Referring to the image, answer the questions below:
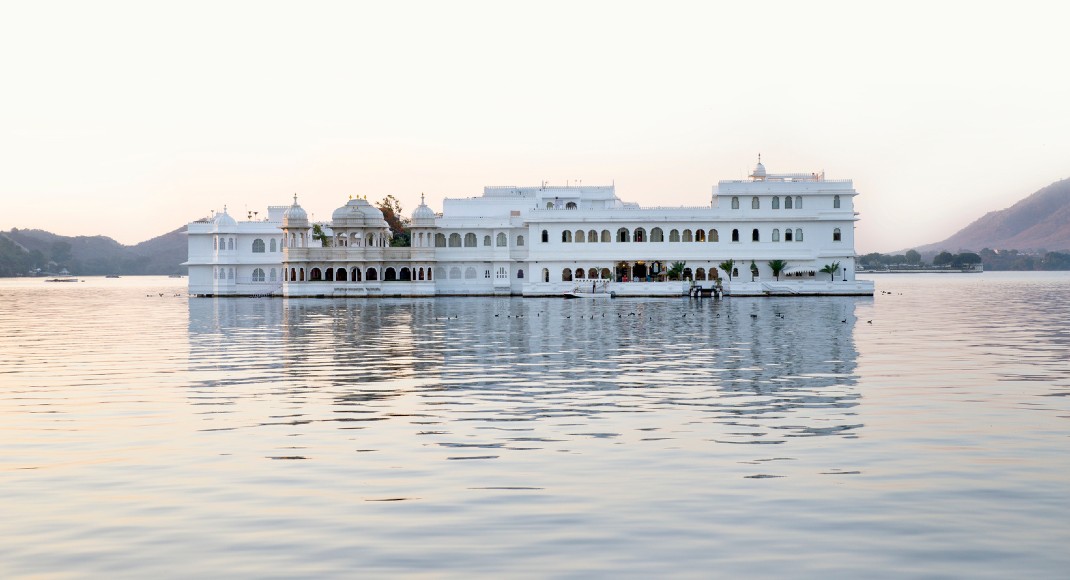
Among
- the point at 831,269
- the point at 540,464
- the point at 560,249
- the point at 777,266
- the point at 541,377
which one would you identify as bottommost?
the point at 540,464

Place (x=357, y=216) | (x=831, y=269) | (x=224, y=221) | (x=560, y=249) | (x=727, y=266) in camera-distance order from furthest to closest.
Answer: (x=224, y=221) → (x=357, y=216) → (x=560, y=249) → (x=727, y=266) → (x=831, y=269)

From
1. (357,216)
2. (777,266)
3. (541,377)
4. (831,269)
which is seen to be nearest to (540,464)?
(541,377)

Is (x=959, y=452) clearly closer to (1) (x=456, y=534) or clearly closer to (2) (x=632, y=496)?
(2) (x=632, y=496)

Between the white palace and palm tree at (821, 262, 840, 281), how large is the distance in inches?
12.9

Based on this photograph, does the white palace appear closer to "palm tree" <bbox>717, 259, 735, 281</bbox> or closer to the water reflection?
"palm tree" <bbox>717, 259, 735, 281</bbox>

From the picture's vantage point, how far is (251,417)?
1853cm

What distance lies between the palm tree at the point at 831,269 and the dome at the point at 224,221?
4654 centimetres

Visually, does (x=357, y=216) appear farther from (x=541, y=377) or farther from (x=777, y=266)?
(x=541, y=377)

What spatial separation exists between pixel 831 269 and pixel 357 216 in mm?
36040

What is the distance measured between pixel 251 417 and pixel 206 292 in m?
77.3

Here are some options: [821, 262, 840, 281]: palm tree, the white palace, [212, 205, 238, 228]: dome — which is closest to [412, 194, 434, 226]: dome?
the white palace

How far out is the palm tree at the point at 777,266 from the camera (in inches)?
3314

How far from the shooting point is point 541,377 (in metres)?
24.9

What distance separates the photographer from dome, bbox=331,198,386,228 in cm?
8981
